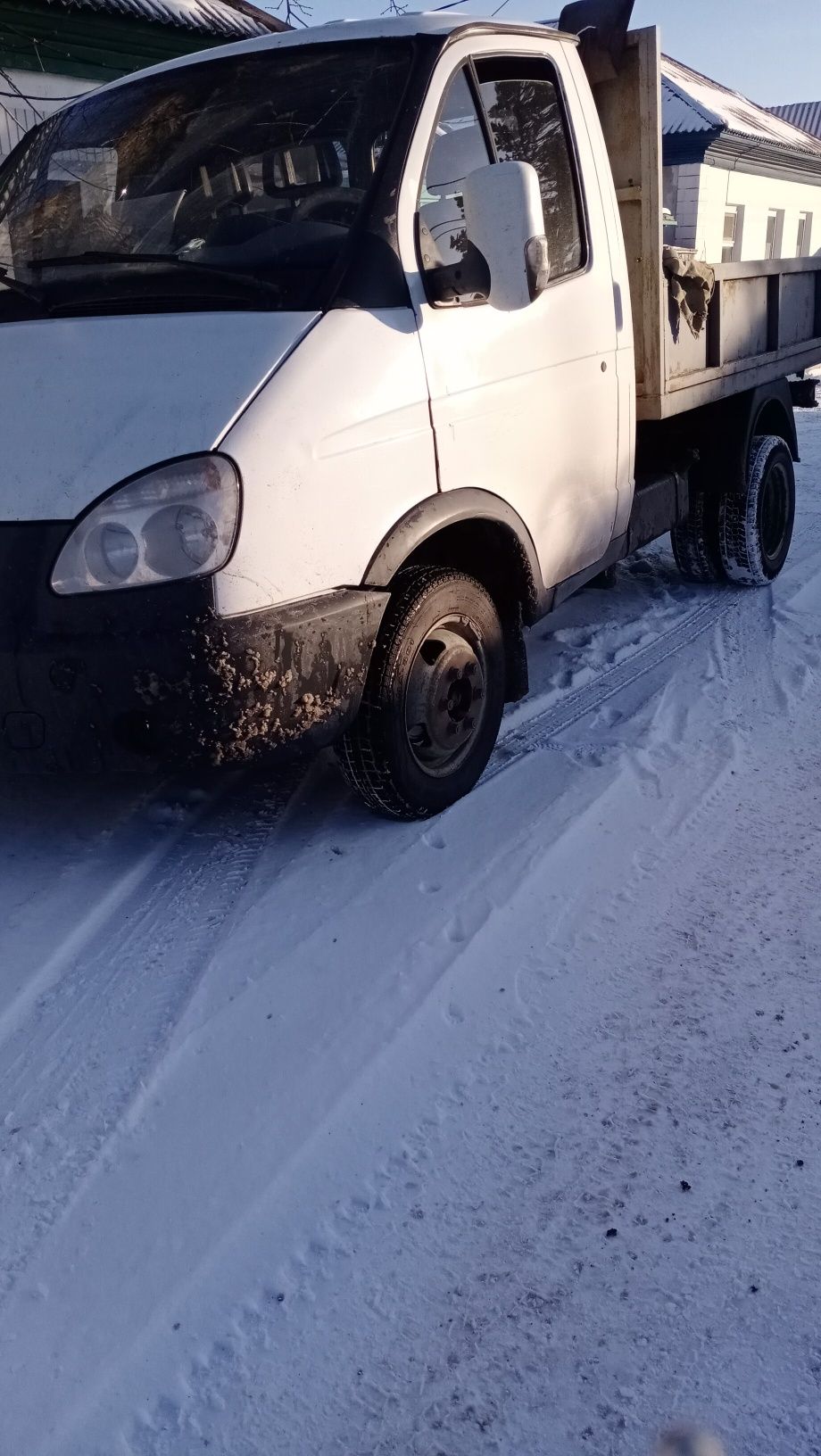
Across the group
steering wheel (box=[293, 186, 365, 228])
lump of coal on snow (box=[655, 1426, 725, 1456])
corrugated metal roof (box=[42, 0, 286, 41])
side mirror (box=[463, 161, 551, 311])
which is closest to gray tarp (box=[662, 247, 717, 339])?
side mirror (box=[463, 161, 551, 311])

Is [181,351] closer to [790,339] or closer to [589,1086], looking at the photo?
[589,1086]

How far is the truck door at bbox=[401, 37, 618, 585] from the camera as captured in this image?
3.23 meters

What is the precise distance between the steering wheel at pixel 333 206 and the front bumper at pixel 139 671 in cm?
113

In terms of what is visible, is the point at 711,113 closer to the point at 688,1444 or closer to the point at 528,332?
the point at 528,332

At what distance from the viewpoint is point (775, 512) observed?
19.8ft

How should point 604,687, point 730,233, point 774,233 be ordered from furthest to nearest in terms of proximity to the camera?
point 774,233 → point 730,233 → point 604,687

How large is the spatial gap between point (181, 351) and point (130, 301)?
0.35 m

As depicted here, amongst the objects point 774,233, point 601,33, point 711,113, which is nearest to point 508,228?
point 601,33

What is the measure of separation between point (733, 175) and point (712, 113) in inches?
87.4

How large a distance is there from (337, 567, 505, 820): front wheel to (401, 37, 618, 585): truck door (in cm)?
35

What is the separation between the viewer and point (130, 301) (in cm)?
305

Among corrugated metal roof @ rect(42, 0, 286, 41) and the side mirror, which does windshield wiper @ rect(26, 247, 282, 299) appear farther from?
corrugated metal roof @ rect(42, 0, 286, 41)

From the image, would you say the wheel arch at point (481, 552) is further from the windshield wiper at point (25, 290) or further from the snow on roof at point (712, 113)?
the snow on roof at point (712, 113)

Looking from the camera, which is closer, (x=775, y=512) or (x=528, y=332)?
(x=528, y=332)
